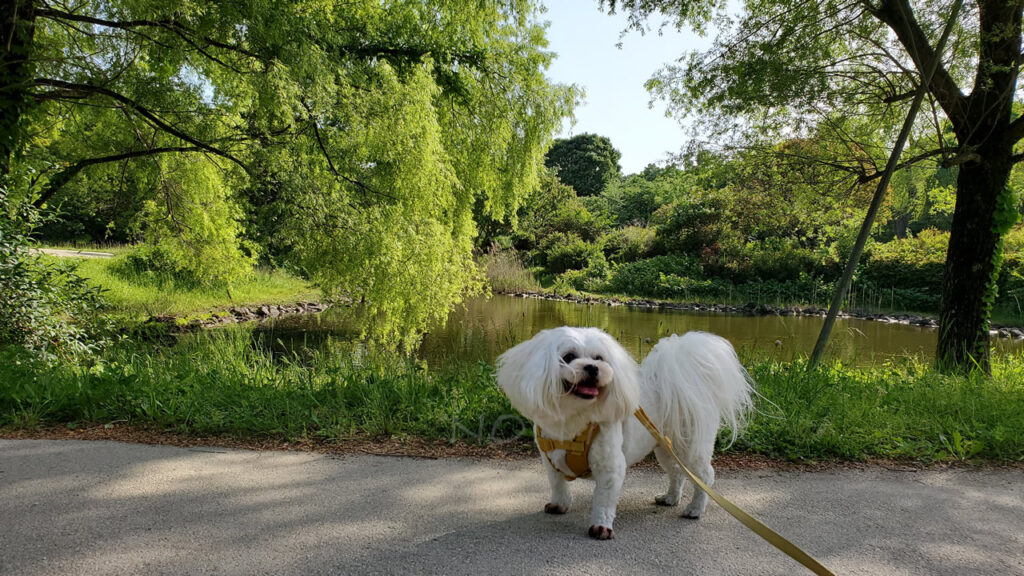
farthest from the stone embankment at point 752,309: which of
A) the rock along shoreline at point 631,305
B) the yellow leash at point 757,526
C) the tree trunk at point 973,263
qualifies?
the yellow leash at point 757,526

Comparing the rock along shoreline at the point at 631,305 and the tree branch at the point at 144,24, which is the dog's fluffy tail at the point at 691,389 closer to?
the tree branch at the point at 144,24

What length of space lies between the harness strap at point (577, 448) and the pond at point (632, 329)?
6609 mm

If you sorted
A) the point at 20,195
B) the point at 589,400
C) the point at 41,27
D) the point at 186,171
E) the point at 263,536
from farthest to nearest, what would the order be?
the point at 186,171, the point at 41,27, the point at 20,195, the point at 263,536, the point at 589,400

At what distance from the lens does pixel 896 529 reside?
2.86m

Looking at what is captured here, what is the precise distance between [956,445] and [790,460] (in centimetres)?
126

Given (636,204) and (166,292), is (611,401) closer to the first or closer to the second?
(166,292)

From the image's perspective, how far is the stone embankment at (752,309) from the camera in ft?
52.3

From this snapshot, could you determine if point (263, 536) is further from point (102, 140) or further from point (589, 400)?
point (102, 140)

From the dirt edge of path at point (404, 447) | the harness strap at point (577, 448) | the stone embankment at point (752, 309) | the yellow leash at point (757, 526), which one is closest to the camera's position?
the yellow leash at point (757, 526)

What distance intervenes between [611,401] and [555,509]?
0.86 m

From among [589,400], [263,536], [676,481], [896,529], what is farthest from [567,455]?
[896,529]

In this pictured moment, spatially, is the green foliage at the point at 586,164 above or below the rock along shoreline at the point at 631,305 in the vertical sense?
above

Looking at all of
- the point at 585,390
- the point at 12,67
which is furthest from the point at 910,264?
the point at 12,67

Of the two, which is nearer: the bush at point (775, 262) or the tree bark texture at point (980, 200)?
the tree bark texture at point (980, 200)
